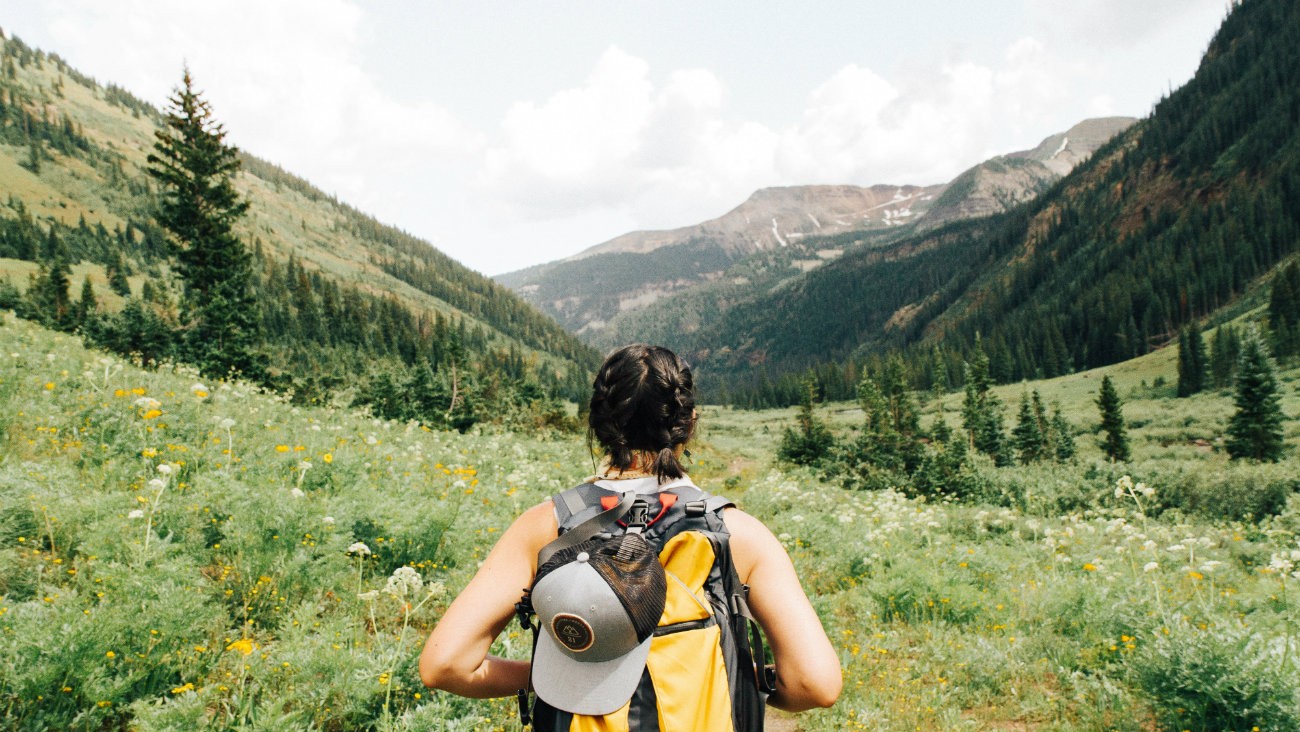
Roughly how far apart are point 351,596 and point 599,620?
14.1 ft

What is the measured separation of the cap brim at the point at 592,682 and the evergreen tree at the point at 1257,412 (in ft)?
149

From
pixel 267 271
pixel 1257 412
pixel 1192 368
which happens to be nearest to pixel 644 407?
pixel 1257 412

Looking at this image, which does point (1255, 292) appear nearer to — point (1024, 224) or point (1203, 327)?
point (1203, 327)

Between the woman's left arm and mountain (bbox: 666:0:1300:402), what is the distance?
9095cm

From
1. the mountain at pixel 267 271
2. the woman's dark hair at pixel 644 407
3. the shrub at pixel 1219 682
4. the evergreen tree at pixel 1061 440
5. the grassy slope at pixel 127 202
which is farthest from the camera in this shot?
the grassy slope at pixel 127 202

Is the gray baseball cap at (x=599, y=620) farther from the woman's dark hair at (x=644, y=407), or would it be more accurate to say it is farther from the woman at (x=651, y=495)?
the woman's dark hair at (x=644, y=407)

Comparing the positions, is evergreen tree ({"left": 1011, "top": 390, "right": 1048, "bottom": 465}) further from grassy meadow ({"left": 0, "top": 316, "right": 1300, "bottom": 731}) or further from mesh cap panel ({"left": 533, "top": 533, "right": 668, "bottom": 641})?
mesh cap panel ({"left": 533, "top": 533, "right": 668, "bottom": 641})

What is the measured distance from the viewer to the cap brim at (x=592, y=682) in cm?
175

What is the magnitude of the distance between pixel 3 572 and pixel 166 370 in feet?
35.0

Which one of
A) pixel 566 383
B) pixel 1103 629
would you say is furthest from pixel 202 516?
pixel 566 383

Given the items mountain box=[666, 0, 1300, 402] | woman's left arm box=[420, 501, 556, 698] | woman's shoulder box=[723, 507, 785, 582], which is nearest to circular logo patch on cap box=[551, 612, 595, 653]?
woman's left arm box=[420, 501, 556, 698]

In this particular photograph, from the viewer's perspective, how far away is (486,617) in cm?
210

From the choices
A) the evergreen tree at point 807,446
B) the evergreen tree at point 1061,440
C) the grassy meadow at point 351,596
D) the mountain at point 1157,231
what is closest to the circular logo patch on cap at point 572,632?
the grassy meadow at point 351,596

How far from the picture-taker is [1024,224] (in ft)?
586
